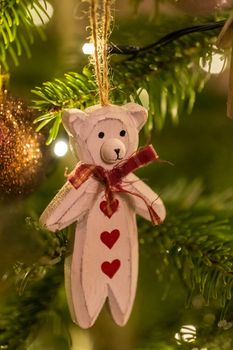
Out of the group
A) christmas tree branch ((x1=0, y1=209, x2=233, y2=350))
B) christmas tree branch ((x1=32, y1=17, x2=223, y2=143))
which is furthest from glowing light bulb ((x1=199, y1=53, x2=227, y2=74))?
christmas tree branch ((x1=0, y1=209, x2=233, y2=350))

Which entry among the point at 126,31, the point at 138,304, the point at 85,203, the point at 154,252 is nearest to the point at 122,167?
the point at 85,203

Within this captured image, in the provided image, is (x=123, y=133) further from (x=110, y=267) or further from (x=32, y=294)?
(x=32, y=294)

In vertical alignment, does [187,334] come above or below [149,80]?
below

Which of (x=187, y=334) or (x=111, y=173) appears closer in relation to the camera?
(x=111, y=173)

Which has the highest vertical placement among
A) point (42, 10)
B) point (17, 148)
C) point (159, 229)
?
point (42, 10)

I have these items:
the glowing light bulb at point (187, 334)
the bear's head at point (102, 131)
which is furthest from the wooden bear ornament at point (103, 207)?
the glowing light bulb at point (187, 334)

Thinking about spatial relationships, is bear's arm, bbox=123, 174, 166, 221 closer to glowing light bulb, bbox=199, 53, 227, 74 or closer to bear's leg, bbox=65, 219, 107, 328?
bear's leg, bbox=65, 219, 107, 328

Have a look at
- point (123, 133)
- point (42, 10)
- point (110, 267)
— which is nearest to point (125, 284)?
point (110, 267)
